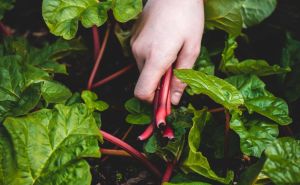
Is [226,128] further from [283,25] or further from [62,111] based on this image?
[283,25]

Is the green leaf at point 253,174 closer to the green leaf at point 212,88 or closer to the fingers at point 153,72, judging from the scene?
the green leaf at point 212,88

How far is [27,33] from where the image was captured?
6.55ft

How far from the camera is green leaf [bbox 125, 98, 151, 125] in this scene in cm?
126

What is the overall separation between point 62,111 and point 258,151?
1.79 feet

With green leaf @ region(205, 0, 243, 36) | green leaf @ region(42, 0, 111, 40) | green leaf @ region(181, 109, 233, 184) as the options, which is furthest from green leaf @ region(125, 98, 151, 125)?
green leaf @ region(205, 0, 243, 36)

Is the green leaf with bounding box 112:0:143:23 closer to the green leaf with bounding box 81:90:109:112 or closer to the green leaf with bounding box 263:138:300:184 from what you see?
the green leaf with bounding box 81:90:109:112

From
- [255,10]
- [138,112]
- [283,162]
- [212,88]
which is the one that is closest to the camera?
[283,162]

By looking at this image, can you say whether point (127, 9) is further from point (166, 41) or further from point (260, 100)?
point (260, 100)

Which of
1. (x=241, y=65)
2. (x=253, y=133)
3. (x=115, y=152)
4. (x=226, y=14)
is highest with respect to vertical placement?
(x=226, y=14)

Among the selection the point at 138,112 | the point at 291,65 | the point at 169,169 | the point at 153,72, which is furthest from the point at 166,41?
the point at 291,65

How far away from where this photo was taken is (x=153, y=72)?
1133mm

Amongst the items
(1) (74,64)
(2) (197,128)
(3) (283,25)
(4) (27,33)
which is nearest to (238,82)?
(2) (197,128)

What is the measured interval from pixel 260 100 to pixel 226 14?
321mm

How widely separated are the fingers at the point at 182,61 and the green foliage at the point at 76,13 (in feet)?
0.58
